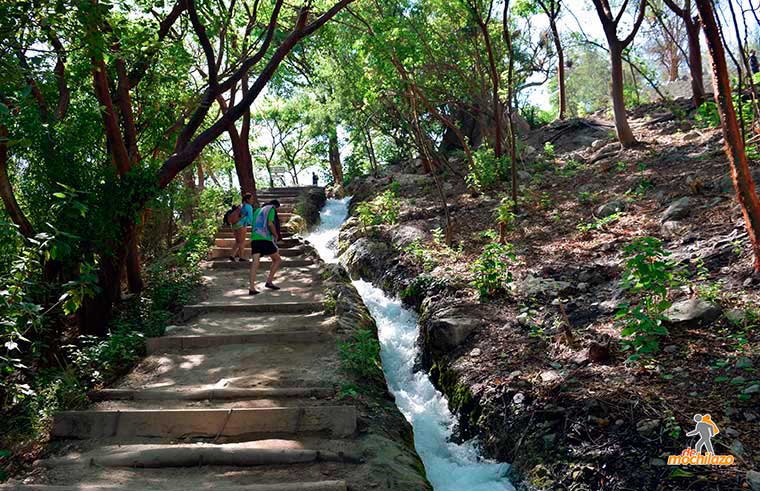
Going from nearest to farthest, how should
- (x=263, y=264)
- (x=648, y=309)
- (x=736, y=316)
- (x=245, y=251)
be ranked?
1. (x=736, y=316)
2. (x=648, y=309)
3. (x=263, y=264)
4. (x=245, y=251)

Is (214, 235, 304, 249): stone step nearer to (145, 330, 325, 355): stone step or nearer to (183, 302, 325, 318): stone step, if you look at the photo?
(183, 302, 325, 318): stone step

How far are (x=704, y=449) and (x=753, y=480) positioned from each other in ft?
1.26

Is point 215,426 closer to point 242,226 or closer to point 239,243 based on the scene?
point 242,226

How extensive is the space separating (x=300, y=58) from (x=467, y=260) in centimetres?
1118

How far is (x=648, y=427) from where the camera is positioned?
12.5 feet

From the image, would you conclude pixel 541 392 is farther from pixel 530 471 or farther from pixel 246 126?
pixel 246 126

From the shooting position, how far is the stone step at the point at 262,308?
815cm

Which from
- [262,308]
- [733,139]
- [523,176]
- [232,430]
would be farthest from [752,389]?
[523,176]

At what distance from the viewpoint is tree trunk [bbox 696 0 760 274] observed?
4824 mm

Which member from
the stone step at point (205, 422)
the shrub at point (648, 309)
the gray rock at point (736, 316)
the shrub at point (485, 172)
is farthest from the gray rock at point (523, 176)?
the stone step at point (205, 422)

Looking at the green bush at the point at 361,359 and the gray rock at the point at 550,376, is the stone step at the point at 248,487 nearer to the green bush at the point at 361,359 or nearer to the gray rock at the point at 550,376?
the green bush at the point at 361,359

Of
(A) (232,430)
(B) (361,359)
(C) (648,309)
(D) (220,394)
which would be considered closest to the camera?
(A) (232,430)

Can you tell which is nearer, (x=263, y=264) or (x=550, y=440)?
(x=550, y=440)

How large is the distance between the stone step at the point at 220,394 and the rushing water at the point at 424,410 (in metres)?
1.28
